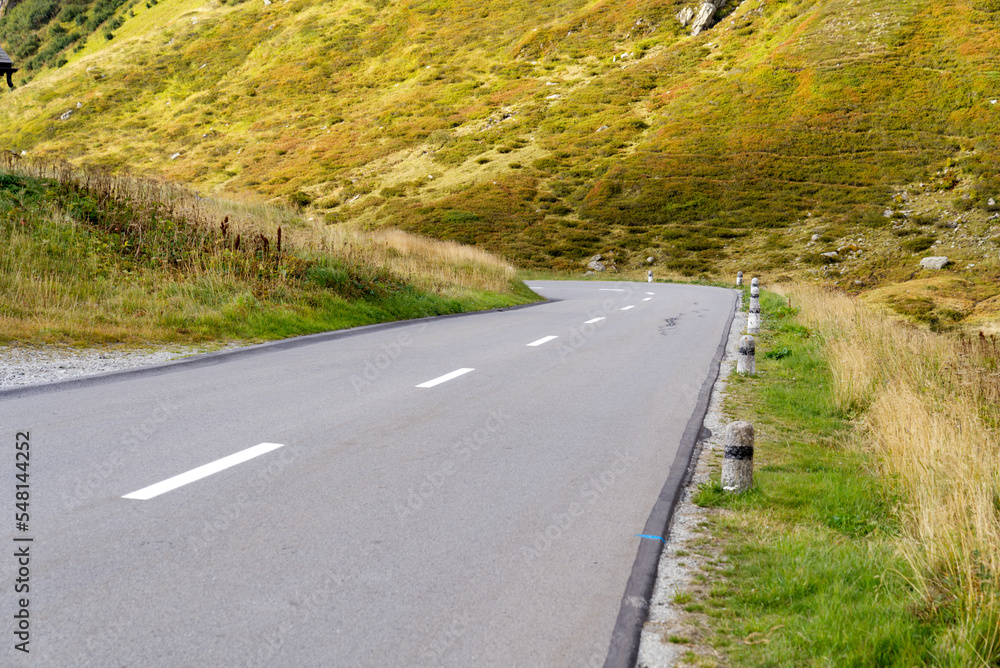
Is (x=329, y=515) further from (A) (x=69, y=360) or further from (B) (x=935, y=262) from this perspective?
(B) (x=935, y=262)

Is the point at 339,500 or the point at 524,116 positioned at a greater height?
the point at 524,116

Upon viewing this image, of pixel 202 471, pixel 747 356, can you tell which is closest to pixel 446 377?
pixel 747 356

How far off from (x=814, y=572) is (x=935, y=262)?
3932cm

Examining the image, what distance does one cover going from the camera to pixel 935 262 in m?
37.0

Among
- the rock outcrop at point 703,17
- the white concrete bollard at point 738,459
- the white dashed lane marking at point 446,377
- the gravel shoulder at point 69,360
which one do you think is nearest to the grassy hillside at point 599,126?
the rock outcrop at point 703,17

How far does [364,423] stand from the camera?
6.58 meters

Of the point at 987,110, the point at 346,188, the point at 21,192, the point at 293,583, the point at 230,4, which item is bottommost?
the point at 293,583

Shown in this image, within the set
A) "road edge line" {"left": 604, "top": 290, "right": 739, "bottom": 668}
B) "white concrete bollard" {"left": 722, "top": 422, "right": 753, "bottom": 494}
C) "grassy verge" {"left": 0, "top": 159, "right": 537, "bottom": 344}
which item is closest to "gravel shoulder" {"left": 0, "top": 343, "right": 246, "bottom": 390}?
"grassy verge" {"left": 0, "top": 159, "right": 537, "bottom": 344}

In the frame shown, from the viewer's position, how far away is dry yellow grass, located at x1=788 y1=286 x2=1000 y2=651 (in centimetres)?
312

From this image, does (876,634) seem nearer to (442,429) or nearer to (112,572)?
(112,572)

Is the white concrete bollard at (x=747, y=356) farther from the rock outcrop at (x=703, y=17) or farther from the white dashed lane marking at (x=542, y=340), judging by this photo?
the rock outcrop at (x=703, y=17)

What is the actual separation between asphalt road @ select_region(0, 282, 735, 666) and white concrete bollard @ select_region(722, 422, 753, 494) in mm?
542

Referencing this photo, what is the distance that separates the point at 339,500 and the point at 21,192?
42.4ft

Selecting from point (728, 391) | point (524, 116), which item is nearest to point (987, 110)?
point (524, 116)
